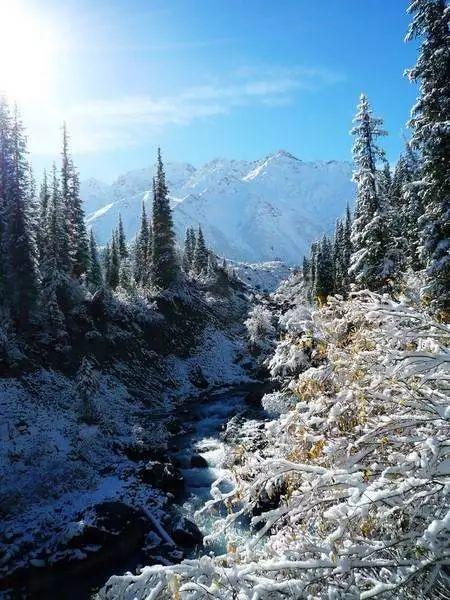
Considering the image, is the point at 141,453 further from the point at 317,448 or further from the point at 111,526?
the point at 317,448

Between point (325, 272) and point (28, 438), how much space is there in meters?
51.1

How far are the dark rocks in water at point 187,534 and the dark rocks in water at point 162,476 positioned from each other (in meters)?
4.20

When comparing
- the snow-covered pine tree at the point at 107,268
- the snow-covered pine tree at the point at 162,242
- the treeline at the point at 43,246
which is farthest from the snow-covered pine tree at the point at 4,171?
the snow-covered pine tree at the point at 107,268

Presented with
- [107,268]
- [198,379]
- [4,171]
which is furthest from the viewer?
[107,268]

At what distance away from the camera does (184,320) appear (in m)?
59.3

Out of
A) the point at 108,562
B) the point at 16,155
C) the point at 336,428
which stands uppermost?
the point at 16,155

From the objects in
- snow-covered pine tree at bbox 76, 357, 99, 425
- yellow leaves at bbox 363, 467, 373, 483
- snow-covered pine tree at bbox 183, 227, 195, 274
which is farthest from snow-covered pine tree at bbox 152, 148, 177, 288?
yellow leaves at bbox 363, 467, 373, 483

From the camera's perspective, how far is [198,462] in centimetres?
2838

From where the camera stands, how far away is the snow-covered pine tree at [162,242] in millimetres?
58531

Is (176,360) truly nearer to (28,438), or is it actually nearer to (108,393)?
(108,393)

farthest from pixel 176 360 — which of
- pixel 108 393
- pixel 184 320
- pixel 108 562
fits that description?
pixel 108 562

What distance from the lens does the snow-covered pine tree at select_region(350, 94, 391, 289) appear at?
29.2m

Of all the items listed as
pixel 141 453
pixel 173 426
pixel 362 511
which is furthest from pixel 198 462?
pixel 362 511

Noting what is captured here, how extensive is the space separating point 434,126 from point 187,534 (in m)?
18.9
